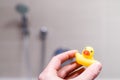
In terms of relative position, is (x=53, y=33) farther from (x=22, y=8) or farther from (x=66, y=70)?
(x=66, y=70)

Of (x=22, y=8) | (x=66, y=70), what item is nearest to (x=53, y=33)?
(x=22, y=8)

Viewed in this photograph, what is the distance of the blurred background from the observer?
54.3 inches

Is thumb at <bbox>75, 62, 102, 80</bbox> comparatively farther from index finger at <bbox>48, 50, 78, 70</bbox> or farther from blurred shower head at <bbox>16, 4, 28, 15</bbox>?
blurred shower head at <bbox>16, 4, 28, 15</bbox>

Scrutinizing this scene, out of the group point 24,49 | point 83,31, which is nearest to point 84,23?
point 83,31

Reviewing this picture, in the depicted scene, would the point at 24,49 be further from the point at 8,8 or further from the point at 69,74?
the point at 69,74

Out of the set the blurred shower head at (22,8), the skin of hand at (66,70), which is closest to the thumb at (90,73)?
the skin of hand at (66,70)

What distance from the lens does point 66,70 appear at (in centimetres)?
59

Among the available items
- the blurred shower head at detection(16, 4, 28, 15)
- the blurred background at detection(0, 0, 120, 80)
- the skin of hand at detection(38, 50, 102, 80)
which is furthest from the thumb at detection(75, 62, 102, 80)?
the blurred shower head at detection(16, 4, 28, 15)

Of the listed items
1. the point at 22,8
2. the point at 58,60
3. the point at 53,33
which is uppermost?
the point at 58,60

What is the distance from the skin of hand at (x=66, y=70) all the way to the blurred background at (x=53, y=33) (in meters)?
0.76

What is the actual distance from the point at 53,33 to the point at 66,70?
2.74 feet

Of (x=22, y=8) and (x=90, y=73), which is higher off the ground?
(x=90, y=73)

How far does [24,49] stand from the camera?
145cm

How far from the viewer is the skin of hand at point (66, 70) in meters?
0.50
